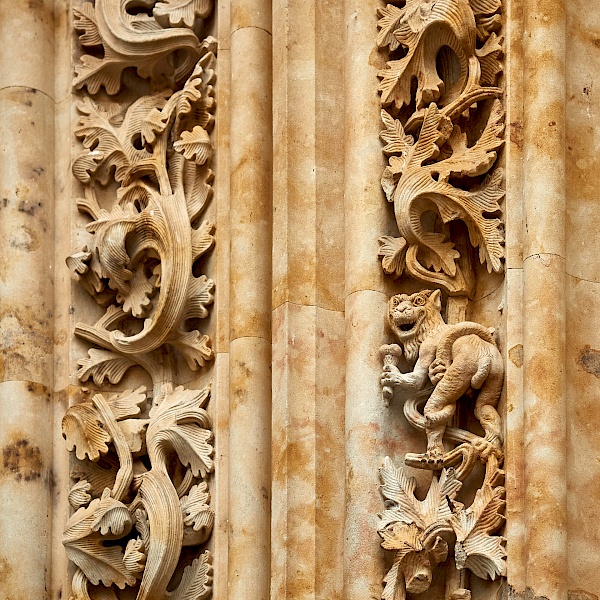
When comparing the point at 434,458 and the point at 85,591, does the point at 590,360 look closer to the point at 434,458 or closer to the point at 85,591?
the point at 434,458

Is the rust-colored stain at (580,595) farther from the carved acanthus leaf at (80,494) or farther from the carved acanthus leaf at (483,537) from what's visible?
the carved acanthus leaf at (80,494)

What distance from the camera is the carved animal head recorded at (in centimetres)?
581

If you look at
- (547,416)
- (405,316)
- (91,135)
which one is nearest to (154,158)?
(91,135)

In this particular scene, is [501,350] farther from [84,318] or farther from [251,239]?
[84,318]

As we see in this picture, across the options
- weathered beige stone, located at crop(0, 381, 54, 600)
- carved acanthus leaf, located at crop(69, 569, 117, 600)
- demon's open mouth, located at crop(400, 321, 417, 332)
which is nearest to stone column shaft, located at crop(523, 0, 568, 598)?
demon's open mouth, located at crop(400, 321, 417, 332)

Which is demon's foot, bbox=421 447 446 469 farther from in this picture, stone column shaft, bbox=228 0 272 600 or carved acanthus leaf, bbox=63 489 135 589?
carved acanthus leaf, bbox=63 489 135 589

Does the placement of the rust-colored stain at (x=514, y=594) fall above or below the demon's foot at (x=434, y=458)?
below

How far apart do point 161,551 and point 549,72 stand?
1.67 meters

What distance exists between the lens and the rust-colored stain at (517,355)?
5582 millimetres

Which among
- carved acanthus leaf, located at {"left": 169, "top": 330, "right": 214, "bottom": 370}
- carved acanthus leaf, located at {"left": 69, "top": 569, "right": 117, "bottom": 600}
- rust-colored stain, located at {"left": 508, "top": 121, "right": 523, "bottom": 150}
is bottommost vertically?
carved acanthus leaf, located at {"left": 69, "top": 569, "right": 117, "bottom": 600}

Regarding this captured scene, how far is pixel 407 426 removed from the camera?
5.84m

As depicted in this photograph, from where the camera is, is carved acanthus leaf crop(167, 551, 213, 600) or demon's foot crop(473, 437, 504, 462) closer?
demon's foot crop(473, 437, 504, 462)

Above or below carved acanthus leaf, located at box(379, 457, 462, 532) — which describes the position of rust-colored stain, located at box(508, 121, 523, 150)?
above

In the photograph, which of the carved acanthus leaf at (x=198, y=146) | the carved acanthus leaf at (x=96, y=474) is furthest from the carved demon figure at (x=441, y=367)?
the carved acanthus leaf at (x=96, y=474)
